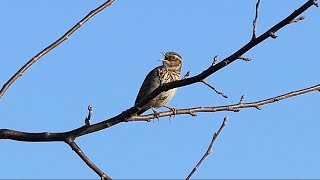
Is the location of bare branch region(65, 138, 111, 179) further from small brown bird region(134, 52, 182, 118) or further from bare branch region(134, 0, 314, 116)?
small brown bird region(134, 52, 182, 118)

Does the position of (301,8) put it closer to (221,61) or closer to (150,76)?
(221,61)

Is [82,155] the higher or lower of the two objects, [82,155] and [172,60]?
the lower

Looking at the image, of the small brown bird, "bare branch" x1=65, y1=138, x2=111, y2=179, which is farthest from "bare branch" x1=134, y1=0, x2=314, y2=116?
the small brown bird

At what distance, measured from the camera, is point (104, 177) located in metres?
5.39

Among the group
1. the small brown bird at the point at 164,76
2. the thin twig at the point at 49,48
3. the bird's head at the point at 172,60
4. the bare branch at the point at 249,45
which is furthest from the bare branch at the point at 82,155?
the bird's head at the point at 172,60

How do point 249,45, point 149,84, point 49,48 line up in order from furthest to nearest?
point 149,84 → point 49,48 → point 249,45

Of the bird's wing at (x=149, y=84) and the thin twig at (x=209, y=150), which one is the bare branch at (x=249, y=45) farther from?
the bird's wing at (x=149, y=84)

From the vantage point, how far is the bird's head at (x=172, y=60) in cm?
1193

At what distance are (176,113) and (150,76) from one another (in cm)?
533

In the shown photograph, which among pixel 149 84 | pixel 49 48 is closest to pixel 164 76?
pixel 149 84

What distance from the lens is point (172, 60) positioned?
12227 mm

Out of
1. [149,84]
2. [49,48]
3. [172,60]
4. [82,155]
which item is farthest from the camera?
[172,60]

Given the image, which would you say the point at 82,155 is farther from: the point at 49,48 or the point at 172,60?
the point at 172,60

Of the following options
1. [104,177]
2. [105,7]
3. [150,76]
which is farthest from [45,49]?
[150,76]
